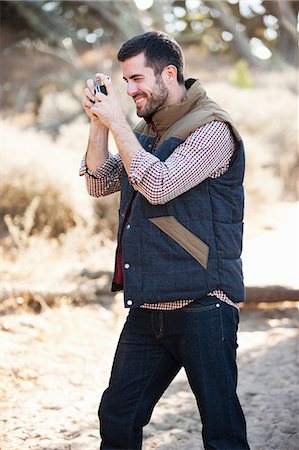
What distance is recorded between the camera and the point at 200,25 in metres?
27.2

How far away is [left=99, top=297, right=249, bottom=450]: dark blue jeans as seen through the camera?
2.40m

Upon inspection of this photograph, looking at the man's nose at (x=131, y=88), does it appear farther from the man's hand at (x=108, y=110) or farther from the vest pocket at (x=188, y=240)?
the vest pocket at (x=188, y=240)

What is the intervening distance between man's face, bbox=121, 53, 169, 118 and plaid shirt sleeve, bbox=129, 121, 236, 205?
0.22 metres

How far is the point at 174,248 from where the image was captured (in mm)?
2398

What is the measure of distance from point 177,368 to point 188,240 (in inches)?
20.5

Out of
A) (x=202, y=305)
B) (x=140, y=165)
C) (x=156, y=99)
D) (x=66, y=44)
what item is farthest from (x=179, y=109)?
(x=66, y=44)

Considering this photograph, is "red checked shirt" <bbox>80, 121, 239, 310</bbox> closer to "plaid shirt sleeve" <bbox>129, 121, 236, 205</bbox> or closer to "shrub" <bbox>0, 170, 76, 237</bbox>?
"plaid shirt sleeve" <bbox>129, 121, 236, 205</bbox>

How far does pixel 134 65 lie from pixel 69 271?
3909 millimetres

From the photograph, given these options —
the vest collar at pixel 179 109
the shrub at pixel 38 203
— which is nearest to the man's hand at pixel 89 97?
the vest collar at pixel 179 109

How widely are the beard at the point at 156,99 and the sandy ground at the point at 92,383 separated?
1.81 metres

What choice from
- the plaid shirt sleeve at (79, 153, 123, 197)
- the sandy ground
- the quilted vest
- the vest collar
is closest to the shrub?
the sandy ground

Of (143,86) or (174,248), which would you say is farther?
(143,86)

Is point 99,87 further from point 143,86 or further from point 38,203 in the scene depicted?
point 38,203

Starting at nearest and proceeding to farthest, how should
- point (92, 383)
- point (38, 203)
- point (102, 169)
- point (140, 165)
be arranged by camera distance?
point (140, 165) → point (102, 169) → point (92, 383) → point (38, 203)
